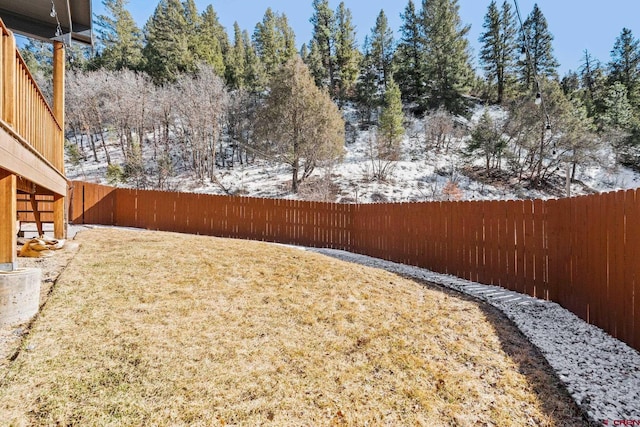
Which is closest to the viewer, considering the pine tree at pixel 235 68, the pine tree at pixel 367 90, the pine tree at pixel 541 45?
the pine tree at pixel 235 68

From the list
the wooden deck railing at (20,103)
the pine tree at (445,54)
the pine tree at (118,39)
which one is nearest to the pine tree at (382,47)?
the pine tree at (445,54)

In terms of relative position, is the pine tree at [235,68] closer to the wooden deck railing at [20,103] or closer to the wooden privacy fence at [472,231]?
the wooden privacy fence at [472,231]

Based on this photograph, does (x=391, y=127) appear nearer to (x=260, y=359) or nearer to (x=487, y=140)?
(x=487, y=140)

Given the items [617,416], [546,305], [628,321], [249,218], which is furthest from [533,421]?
[249,218]

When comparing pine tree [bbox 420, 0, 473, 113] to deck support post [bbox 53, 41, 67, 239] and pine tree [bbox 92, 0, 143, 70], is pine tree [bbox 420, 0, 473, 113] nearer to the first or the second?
pine tree [bbox 92, 0, 143, 70]

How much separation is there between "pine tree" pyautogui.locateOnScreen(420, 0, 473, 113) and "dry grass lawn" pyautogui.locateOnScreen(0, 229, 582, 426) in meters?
31.0

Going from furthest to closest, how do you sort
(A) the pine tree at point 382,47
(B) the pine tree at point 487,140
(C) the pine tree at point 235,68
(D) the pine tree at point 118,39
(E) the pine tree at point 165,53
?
(A) the pine tree at point 382,47 < (C) the pine tree at point 235,68 < (D) the pine tree at point 118,39 < (E) the pine tree at point 165,53 < (B) the pine tree at point 487,140

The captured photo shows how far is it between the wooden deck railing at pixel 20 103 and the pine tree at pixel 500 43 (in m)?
38.0

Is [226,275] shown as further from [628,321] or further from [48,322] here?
[628,321]

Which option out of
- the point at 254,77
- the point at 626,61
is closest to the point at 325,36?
the point at 254,77

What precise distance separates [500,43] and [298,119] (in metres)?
27.1

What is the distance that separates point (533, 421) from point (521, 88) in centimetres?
3619

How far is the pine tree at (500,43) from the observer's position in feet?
108

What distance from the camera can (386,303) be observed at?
13.3ft
